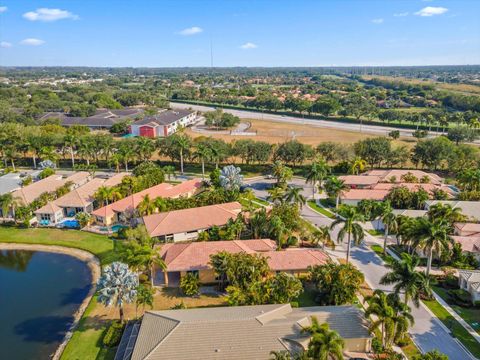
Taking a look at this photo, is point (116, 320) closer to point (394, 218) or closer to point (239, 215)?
point (239, 215)

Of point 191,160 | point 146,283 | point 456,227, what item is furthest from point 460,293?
point 191,160

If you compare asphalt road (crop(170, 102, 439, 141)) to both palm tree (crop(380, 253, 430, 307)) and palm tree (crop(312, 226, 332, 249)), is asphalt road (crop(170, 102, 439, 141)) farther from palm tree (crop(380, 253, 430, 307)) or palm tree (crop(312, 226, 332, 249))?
palm tree (crop(380, 253, 430, 307))

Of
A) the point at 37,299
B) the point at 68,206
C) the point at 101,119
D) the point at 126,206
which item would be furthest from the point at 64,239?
the point at 101,119

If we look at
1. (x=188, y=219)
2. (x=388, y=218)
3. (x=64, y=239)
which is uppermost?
(x=388, y=218)

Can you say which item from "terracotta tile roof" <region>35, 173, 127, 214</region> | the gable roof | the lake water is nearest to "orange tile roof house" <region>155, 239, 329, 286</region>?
the lake water

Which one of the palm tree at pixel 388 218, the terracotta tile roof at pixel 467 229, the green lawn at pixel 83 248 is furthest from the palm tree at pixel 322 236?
the green lawn at pixel 83 248

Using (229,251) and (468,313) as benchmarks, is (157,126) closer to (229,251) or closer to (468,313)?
(229,251)

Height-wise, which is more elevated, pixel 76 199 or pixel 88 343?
pixel 76 199
